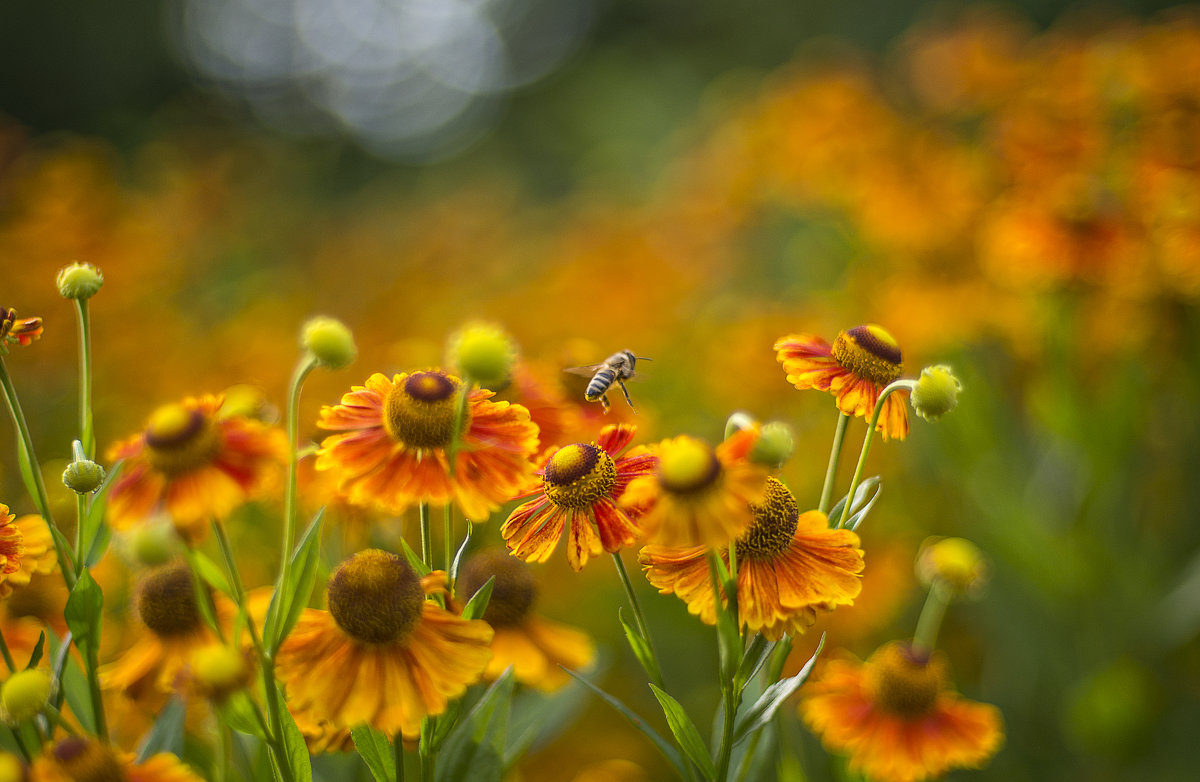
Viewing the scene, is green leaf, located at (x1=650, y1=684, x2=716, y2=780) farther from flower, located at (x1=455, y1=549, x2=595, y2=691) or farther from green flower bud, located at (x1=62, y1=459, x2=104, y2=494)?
green flower bud, located at (x1=62, y1=459, x2=104, y2=494)

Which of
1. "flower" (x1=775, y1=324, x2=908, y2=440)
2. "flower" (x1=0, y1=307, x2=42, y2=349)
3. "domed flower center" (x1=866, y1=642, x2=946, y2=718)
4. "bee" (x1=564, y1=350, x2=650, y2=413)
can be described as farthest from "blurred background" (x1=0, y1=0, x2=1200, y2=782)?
"flower" (x1=0, y1=307, x2=42, y2=349)

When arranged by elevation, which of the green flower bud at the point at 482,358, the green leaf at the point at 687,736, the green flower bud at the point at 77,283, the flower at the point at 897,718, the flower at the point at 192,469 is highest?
the green flower bud at the point at 77,283

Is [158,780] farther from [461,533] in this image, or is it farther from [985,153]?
[985,153]

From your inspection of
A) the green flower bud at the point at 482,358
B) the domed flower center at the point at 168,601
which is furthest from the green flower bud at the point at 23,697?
the green flower bud at the point at 482,358

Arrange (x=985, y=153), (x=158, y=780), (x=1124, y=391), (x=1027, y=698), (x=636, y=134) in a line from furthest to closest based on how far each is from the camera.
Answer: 1. (x=636, y=134)
2. (x=985, y=153)
3. (x=1027, y=698)
4. (x=1124, y=391)
5. (x=158, y=780)

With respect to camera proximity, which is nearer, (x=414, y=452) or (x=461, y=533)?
(x=414, y=452)

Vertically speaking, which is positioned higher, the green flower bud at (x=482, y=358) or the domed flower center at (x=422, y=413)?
the green flower bud at (x=482, y=358)

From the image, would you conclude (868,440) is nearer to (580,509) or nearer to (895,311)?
(580,509)

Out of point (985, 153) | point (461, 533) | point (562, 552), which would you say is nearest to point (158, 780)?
point (461, 533)

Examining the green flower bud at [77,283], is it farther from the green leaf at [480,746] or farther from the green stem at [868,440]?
the green stem at [868,440]
